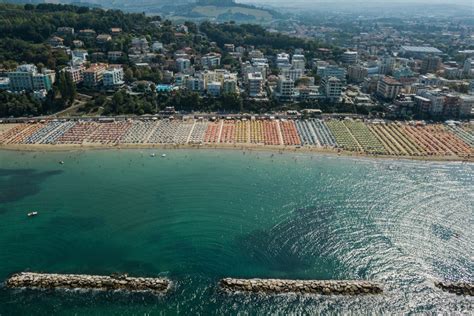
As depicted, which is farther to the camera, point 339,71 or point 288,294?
point 339,71

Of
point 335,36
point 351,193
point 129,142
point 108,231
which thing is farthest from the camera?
point 335,36

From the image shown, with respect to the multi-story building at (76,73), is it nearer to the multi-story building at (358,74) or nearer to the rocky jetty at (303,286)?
the rocky jetty at (303,286)

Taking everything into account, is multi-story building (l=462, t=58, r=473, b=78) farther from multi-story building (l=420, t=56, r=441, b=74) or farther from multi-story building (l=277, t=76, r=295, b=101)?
multi-story building (l=277, t=76, r=295, b=101)

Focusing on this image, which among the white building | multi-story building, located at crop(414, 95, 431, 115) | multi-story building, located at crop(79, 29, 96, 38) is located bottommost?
multi-story building, located at crop(414, 95, 431, 115)

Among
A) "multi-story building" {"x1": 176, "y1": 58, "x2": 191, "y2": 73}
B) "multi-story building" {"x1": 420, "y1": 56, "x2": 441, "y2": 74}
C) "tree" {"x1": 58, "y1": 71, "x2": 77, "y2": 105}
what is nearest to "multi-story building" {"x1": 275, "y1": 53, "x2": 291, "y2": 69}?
"multi-story building" {"x1": 176, "y1": 58, "x2": 191, "y2": 73}

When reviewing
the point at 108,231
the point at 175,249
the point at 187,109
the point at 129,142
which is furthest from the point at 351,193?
the point at 187,109

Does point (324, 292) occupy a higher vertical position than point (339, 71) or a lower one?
lower

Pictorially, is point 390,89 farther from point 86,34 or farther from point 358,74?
point 86,34

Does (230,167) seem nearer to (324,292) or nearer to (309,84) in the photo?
(324,292)

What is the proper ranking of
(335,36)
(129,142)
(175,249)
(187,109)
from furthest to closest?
(335,36) < (187,109) < (129,142) < (175,249)
